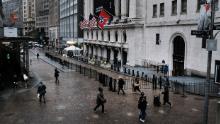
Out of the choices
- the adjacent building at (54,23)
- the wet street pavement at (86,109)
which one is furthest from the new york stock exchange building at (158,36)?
the adjacent building at (54,23)

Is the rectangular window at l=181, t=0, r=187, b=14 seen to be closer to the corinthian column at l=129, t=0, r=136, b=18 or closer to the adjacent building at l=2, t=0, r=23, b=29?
the corinthian column at l=129, t=0, r=136, b=18

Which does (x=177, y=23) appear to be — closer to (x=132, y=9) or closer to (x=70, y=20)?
(x=132, y=9)

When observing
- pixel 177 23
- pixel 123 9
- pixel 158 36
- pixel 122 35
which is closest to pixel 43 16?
pixel 123 9

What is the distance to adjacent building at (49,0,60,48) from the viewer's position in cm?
13350

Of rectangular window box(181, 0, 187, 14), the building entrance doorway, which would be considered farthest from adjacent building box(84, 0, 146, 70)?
rectangular window box(181, 0, 187, 14)

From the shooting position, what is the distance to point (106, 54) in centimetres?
6688

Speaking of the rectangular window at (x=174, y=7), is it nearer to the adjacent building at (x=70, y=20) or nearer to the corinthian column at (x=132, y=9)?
the corinthian column at (x=132, y=9)

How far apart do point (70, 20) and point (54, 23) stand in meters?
39.0

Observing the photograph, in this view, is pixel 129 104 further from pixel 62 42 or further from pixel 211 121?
pixel 62 42

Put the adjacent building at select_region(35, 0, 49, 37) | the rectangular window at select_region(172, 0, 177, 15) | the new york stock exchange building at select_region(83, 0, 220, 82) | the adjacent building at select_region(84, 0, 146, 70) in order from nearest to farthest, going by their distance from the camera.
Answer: the new york stock exchange building at select_region(83, 0, 220, 82) < the rectangular window at select_region(172, 0, 177, 15) < the adjacent building at select_region(84, 0, 146, 70) < the adjacent building at select_region(35, 0, 49, 37)

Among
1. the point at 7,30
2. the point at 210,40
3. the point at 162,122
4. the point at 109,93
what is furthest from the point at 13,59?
the point at 210,40

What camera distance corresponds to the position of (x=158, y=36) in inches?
1767

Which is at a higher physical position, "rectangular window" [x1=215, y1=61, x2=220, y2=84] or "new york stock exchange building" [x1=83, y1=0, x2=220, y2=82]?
"new york stock exchange building" [x1=83, y1=0, x2=220, y2=82]

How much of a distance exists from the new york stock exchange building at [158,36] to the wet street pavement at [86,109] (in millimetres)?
8069
